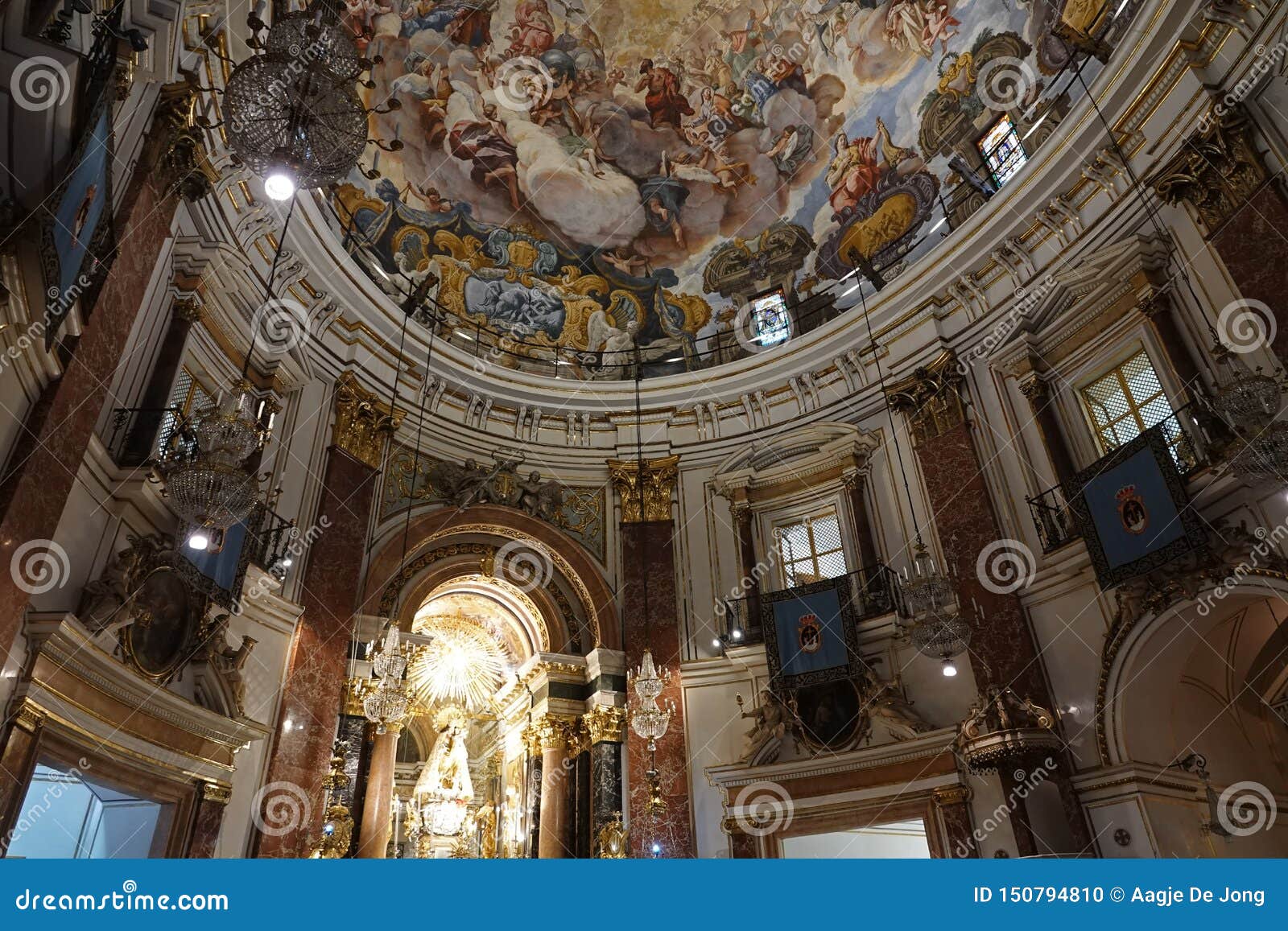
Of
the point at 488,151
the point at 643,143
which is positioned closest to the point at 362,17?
the point at 488,151

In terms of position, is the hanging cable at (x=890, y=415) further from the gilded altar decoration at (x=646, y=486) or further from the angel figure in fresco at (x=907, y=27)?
the angel figure in fresco at (x=907, y=27)

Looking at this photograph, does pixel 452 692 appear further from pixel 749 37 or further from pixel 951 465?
pixel 749 37

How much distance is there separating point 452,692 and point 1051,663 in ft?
40.6

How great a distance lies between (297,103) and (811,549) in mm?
10525

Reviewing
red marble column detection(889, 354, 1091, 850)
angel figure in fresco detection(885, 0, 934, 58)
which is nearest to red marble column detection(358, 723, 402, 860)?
red marble column detection(889, 354, 1091, 850)

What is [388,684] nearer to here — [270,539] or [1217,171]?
[270,539]

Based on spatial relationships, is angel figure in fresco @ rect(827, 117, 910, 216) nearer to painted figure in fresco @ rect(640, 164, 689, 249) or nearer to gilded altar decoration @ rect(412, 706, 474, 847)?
painted figure in fresco @ rect(640, 164, 689, 249)

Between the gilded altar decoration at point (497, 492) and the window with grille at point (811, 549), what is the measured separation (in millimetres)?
3310

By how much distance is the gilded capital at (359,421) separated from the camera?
1328 centimetres

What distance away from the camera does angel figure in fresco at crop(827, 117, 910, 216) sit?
1573cm

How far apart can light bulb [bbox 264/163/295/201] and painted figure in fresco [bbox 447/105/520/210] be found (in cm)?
934

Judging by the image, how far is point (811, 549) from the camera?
48.0 ft

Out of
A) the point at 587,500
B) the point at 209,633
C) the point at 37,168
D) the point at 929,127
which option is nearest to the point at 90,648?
the point at 209,633

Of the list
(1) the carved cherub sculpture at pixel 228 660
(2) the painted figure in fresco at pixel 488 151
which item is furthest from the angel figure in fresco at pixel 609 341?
(1) the carved cherub sculpture at pixel 228 660
